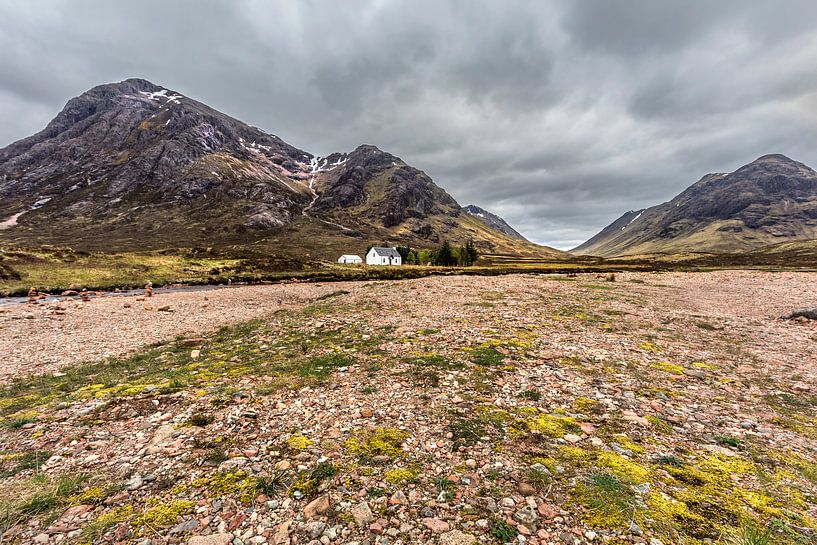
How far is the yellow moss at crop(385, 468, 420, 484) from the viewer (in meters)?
6.14

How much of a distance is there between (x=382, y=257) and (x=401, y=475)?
14236cm

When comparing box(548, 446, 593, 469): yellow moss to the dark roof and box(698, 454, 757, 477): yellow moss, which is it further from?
the dark roof

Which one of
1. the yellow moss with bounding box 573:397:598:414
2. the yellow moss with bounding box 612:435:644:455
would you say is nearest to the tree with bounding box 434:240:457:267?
the yellow moss with bounding box 573:397:598:414

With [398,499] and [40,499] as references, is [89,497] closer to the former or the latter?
[40,499]

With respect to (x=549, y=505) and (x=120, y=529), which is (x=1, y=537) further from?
(x=549, y=505)

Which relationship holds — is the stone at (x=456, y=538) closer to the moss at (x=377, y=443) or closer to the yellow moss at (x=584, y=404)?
the moss at (x=377, y=443)

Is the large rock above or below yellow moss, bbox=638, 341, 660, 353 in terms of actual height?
above

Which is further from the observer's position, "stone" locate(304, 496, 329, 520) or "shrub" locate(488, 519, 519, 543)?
"stone" locate(304, 496, 329, 520)

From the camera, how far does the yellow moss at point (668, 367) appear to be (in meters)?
11.8

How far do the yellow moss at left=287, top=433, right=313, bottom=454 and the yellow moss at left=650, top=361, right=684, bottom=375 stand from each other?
41.0 feet

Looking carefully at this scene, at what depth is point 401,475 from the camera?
6.28 metres

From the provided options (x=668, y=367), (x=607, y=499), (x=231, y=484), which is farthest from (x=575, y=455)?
(x=668, y=367)

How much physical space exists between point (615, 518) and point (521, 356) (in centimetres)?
816

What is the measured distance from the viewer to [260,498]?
5699 millimetres
